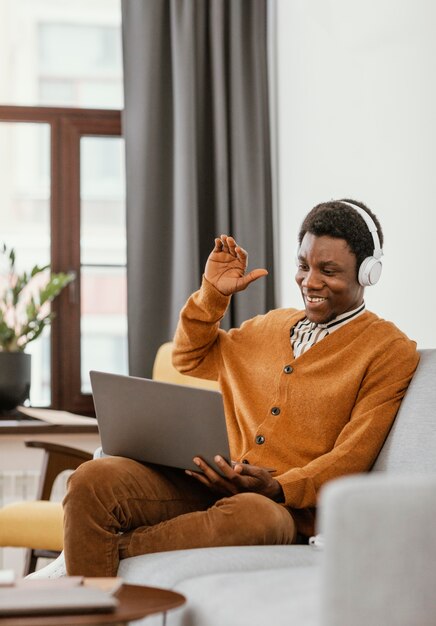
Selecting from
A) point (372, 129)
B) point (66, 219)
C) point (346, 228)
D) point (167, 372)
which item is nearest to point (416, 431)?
point (346, 228)

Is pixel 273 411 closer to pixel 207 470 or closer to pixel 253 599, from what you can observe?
pixel 207 470

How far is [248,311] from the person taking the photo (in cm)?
379

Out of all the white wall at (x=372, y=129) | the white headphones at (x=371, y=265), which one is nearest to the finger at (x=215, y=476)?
the white headphones at (x=371, y=265)

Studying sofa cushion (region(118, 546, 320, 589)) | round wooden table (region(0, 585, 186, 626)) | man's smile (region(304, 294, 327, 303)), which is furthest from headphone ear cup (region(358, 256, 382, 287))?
round wooden table (region(0, 585, 186, 626))

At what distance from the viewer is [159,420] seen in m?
1.93

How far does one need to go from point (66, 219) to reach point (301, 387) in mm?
2107

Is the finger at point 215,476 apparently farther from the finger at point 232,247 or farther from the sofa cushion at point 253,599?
the finger at point 232,247

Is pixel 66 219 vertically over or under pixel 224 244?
over

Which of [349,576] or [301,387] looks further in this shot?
[301,387]

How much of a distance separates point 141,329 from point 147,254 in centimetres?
30

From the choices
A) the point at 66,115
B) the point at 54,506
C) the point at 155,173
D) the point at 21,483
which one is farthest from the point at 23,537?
the point at 66,115

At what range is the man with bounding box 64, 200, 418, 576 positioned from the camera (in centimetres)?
184

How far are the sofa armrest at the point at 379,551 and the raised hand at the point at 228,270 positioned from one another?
1.12m

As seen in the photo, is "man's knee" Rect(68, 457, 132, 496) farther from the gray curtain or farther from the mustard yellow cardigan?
the gray curtain
